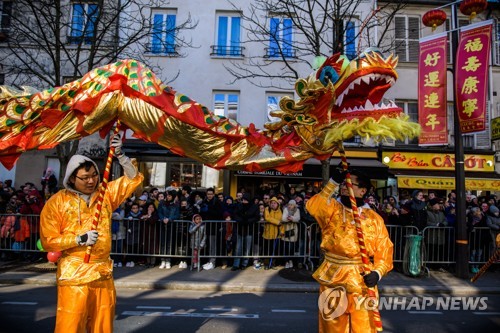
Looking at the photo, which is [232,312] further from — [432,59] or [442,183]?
[442,183]

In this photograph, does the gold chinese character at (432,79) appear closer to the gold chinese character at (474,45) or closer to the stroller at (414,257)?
the gold chinese character at (474,45)

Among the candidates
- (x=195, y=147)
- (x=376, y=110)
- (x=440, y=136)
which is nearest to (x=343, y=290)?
(x=376, y=110)

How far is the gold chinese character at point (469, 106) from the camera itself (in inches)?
329

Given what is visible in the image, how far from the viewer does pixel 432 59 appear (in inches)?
360

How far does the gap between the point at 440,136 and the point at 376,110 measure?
7620 mm

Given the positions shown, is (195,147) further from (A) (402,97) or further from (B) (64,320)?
(A) (402,97)

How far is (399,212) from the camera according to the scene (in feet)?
30.0

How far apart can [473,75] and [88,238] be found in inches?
356

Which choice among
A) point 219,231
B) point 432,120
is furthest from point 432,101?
point 219,231

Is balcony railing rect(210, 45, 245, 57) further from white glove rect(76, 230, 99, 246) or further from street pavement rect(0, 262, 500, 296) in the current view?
white glove rect(76, 230, 99, 246)

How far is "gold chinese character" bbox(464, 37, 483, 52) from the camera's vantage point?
846 cm

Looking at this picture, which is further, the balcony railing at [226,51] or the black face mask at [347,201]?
the balcony railing at [226,51]

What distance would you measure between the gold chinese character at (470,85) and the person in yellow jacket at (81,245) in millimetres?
8336

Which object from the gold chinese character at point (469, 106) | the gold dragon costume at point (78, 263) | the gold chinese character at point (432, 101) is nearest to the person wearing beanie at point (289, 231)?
the gold chinese character at point (432, 101)
